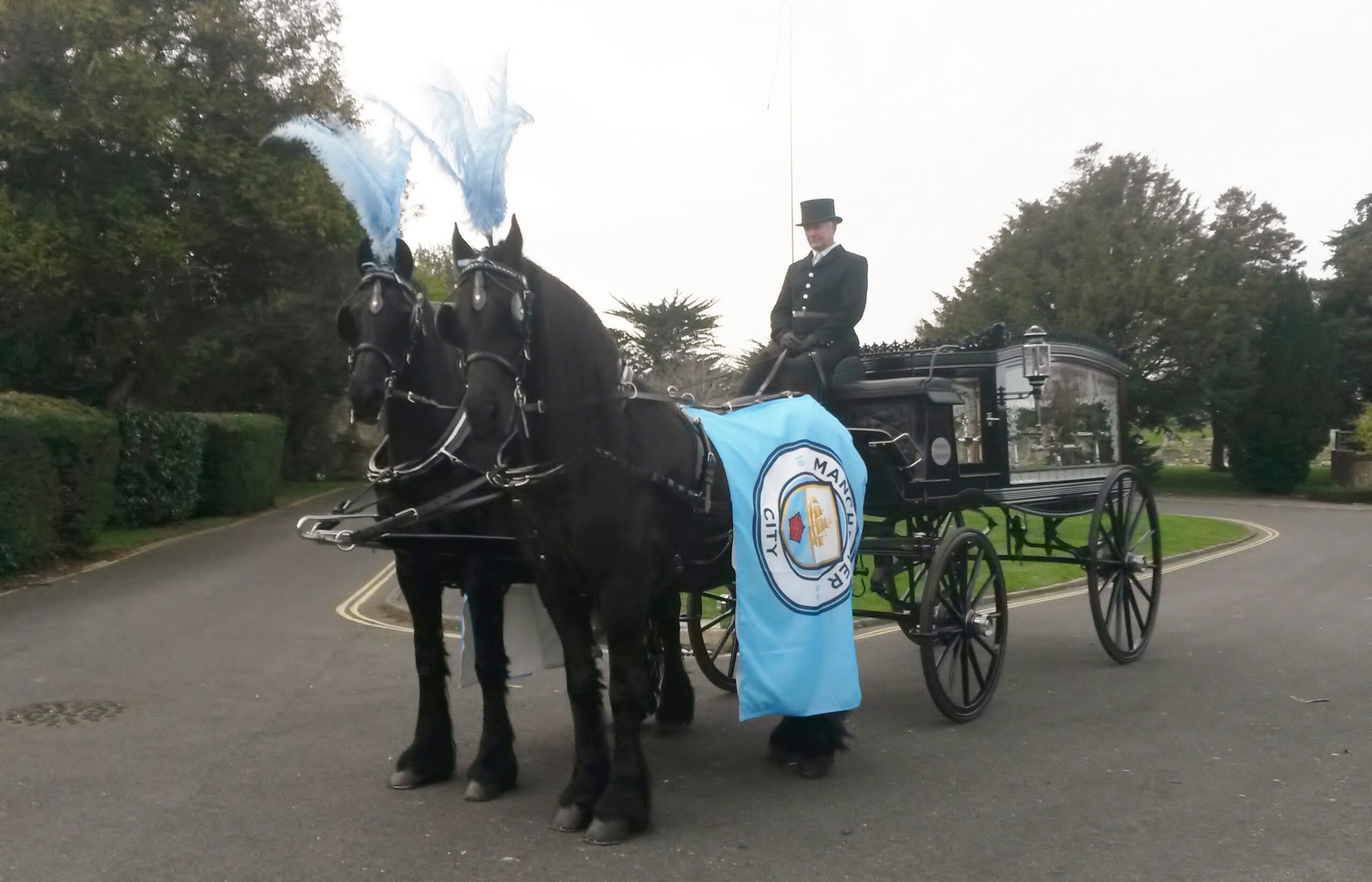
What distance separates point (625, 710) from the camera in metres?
5.43

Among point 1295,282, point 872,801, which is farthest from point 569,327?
point 1295,282

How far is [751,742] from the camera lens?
719cm

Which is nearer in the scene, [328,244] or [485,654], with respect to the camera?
[485,654]

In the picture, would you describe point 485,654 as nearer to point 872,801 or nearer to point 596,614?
point 596,614

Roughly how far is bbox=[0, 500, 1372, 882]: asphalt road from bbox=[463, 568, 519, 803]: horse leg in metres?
0.14

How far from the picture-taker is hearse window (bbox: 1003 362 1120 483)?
834 centimetres

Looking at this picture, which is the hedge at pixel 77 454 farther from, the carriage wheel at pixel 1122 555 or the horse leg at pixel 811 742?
the carriage wheel at pixel 1122 555

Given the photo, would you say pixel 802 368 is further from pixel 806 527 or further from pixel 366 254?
pixel 366 254

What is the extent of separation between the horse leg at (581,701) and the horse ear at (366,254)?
184 centimetres

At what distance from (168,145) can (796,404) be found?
14.7 meters

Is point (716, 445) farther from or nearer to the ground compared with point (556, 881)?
farther from the ground

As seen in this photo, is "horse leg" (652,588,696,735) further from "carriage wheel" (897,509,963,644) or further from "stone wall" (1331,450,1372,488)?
"stone wall" (1331,450,1372,488)

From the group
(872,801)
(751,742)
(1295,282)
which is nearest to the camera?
(872,801)

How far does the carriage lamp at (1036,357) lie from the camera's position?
8.25 m
